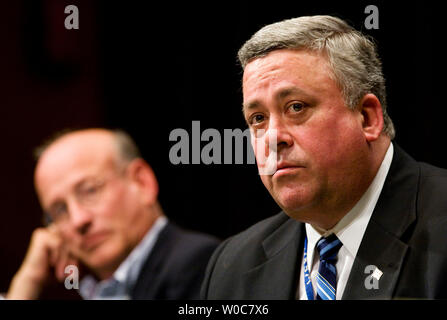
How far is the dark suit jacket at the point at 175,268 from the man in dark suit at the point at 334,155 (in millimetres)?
852

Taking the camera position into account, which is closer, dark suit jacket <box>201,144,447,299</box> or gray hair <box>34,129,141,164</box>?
dark suit jacket <box>201,144,447,299</box>

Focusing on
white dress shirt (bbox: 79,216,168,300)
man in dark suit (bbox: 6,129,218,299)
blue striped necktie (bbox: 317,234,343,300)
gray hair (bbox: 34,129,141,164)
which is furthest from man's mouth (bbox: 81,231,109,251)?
blue striped necktie (bbox: 317,234,343,300)

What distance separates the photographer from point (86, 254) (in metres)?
3.28

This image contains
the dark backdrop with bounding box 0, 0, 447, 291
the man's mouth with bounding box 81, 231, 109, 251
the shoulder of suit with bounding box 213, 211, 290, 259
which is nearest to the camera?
the shoulder of suit with bounding box 213, 211, 290, 259

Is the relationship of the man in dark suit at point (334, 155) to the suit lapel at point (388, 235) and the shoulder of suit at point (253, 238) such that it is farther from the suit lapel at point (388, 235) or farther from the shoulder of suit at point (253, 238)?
the shoulder of suit at point (253, 238)

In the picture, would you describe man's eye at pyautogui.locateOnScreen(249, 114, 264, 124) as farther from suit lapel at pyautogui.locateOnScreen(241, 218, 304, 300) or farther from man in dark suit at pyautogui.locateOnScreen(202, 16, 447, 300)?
suit lapel at pyautogui.locateOnScreen(241, 218, 304, 300)

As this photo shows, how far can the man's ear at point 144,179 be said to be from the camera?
337 centimetres

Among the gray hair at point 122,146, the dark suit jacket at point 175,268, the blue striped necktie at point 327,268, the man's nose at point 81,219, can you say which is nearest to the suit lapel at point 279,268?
the blue striped necktie at point 327,268

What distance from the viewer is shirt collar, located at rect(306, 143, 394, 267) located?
6.63ft

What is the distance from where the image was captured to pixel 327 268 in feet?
6.64

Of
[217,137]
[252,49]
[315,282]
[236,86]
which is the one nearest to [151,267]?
[217,137]

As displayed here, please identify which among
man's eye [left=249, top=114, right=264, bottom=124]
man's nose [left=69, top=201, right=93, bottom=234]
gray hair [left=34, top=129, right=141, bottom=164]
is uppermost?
man's eye [left=249, top=114, right=264, bottom=124]

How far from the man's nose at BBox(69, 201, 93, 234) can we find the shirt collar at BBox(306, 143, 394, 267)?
1.52 metres
